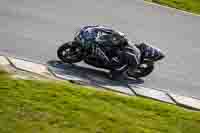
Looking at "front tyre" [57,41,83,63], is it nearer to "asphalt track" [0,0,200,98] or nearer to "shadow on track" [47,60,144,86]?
"shadow on track" [47,60,144,86]

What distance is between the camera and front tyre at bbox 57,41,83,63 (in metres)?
13.1

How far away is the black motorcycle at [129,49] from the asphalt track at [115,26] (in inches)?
11.7

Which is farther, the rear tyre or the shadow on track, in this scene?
the rear tyre

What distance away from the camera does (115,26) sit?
60.7 ft

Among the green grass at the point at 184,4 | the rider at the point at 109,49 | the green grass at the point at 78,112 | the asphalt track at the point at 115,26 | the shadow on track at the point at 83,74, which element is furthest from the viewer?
the green grass at the point at 184,4

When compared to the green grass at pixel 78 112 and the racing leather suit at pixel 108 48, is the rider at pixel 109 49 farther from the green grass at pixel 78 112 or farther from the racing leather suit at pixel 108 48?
the green grass at pixel 78 112

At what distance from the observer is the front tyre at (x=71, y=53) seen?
515 inches

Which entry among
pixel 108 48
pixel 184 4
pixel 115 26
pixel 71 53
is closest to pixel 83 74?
pixel 71 53

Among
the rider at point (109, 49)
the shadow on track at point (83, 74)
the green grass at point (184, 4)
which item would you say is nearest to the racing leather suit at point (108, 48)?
the rider at point (109, 49)

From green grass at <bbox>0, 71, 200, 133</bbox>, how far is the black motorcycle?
228cm

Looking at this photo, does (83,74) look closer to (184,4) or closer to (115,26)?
(115,26)

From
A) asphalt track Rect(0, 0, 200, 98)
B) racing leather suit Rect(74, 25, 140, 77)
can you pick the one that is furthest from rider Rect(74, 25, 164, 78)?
asphalt track Rect(0, 0, 200, 98)

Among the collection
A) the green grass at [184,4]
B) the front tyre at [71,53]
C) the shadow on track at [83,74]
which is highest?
the front tyre at [71,53]

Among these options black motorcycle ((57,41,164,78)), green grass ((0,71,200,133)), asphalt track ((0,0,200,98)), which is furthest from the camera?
asphalt track ((0,0,200,98))
